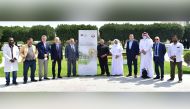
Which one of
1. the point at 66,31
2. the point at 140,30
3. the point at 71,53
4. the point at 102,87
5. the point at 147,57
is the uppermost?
the point at 66,31

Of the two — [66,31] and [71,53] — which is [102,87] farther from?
[66,31]

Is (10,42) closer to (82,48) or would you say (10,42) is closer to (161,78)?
(82,48)

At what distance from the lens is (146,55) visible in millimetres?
10641

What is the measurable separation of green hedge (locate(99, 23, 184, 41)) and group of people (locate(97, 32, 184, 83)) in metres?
24.2

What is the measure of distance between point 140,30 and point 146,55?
83.3ft

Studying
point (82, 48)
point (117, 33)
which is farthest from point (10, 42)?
point (117, 33)

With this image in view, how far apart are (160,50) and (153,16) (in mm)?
7541

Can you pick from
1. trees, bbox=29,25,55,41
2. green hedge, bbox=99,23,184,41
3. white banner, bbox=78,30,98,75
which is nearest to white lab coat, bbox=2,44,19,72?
white banner, bbox=78,30,98,75

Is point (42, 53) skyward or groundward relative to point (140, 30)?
groundward

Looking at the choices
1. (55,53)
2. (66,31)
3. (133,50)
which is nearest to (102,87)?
(55,53)

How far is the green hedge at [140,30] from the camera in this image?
35312 mm

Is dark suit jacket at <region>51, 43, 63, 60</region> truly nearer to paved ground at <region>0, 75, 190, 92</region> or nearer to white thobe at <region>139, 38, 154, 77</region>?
paved ground at <region>0, 75, 190, 92</region>

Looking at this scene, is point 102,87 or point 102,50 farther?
point 102,50

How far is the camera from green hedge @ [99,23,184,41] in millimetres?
35312
